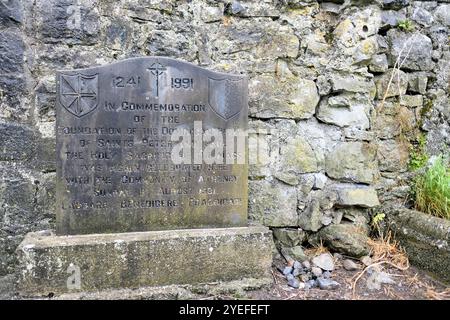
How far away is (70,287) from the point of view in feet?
7.21

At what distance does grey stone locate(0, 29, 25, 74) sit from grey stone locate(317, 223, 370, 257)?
8.41ft

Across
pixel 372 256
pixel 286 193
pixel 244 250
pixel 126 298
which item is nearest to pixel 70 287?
pixel 126 298

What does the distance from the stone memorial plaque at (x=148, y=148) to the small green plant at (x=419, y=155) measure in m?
1.65

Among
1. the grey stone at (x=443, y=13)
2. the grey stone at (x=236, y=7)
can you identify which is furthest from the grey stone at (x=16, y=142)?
the grey stone at (x=443, y=13)

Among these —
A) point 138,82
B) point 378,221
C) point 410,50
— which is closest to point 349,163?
point 378,221

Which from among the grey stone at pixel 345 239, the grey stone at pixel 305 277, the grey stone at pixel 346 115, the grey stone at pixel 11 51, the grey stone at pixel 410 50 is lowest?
the grey stone at pixel 305 277

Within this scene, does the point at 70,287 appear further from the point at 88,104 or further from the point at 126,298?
the point at 88,104

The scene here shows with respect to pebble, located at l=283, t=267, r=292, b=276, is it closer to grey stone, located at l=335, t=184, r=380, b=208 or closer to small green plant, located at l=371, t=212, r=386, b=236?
grey stone, located at l=335, t=184, r=380, b=208

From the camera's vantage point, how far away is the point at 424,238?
267 cm

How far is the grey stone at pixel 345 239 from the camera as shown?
2.75 meters

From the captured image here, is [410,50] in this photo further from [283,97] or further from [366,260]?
[366,260]

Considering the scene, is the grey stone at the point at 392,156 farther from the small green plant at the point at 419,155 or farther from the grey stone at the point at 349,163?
the grey stone at the point at 349,163

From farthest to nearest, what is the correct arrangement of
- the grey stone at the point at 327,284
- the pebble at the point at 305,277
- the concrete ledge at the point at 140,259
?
the pebble at the point at 305,277 → the grey stone at the point at 327,284 → the concrete ledge at the point at 140,259

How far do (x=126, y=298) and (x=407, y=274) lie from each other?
1988mm
